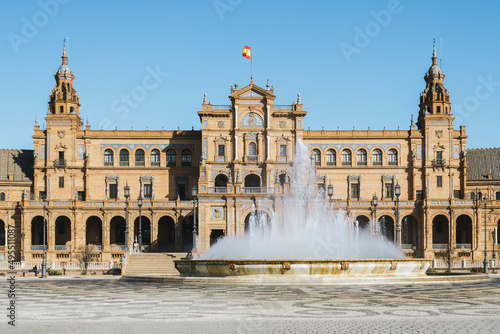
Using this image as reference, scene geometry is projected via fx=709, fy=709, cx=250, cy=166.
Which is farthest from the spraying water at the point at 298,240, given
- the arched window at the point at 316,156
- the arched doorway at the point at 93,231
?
the arched doorway at the point at 93,231

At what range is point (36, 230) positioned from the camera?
79.8 metres

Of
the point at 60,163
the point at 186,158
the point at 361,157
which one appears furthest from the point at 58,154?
the point at 361,157

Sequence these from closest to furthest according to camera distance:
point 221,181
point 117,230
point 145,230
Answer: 1. point 145,230
2. point 117,230
3. point 221,181

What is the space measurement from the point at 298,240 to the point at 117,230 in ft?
134

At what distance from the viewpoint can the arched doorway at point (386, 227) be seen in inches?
3083

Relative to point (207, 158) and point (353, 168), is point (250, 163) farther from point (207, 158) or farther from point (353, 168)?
point (353, 168)

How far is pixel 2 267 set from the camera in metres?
63.6

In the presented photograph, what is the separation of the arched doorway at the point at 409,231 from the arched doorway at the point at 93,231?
1354 inches

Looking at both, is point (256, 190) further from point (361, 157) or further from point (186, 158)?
point (361, 157)

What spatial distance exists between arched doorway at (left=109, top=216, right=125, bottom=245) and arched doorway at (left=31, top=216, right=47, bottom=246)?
25.5 feet

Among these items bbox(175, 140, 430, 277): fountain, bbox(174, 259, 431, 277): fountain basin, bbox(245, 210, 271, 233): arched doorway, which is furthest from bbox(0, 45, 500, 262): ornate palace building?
bbox(174, 259, 431, 277): fountain basin

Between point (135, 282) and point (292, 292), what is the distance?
12218 mm

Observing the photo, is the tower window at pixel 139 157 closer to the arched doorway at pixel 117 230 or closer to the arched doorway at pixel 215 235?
the arched doorway at pixel 117 230

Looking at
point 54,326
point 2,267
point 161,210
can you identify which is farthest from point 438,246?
point 54,326
